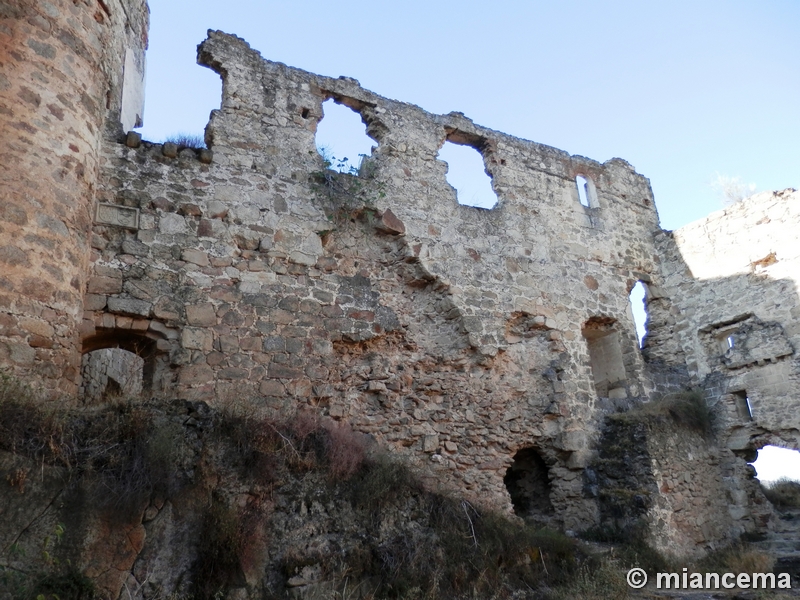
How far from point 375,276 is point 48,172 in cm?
383

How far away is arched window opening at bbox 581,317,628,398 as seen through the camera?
10758 mm

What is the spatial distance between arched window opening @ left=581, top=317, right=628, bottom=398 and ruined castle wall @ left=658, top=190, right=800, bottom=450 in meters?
1.39

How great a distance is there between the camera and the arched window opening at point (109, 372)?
9617 millimetres

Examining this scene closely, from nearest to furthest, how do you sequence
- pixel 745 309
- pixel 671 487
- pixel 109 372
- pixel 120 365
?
pixel 671 487 → pixel 109 372 → pixel 120 365 → pixel 745 309

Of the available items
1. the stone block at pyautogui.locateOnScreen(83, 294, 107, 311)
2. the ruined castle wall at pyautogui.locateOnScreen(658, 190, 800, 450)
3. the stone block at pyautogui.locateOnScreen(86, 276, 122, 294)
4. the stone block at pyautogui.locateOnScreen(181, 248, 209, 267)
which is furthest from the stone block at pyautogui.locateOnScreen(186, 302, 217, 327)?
the ruined castle wall at pyautogui.locateOnScreen(658, 190, 800, 450)

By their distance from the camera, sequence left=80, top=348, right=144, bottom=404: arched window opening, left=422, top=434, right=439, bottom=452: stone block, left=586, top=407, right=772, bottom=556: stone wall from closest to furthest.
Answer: left=422, top=434, right=439, bottom=452: stone block → left=586, top=407, right=772, bottom=556: stone wall → left=80, top=348, right=144, bottom=404: arched window opening

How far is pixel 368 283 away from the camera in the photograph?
28.6 ft

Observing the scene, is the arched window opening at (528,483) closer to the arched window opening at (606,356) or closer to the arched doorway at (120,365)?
the arched window opening at (606,356)

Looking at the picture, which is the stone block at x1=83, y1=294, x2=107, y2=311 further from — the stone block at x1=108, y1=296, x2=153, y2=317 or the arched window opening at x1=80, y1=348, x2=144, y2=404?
the arched window opening at x1=80, y1=348, x2=144, y2=404

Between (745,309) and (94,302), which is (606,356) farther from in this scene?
(94,302)

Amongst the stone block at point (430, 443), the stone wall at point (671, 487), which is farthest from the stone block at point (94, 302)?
the stone wall at point (671, 487)

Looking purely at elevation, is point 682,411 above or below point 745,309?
below

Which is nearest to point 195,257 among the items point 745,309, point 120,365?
point 120,365

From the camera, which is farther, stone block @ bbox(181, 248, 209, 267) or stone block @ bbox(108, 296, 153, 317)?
stone block @ bbox(181, 248, 209, 267)
